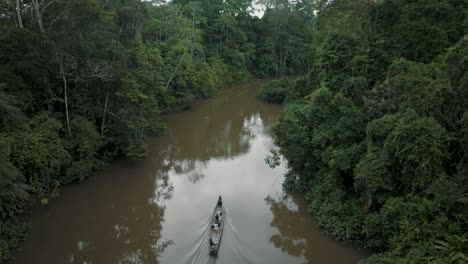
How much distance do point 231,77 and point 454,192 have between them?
3718 cm

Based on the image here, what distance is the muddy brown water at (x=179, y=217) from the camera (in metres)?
12.4

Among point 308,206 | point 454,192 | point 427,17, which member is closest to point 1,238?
point 308,206

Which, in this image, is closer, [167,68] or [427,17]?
[427,17]

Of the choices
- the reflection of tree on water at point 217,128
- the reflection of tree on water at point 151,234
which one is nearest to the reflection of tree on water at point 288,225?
the reflection of tree on water at point 151,234

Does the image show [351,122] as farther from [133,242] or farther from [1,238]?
[1,238]

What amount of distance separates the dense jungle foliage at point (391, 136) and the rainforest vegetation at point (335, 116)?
0.04 m

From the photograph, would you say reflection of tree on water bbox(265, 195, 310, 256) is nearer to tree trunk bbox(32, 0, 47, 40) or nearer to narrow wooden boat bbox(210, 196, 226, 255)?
narrow wooden boat bbox(210, 196, 226, 255)

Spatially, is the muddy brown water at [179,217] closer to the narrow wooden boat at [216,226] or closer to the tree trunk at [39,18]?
the narrow wooden boat at [216,226]

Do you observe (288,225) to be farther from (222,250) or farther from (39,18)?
(39,18)

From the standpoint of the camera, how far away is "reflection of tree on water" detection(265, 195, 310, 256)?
524 inches

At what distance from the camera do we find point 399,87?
1239cm

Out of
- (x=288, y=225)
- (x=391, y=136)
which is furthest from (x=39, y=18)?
(x=391, y=136)

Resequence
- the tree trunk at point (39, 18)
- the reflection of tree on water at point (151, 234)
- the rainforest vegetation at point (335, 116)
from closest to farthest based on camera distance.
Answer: the rainforest vegetation at point (335, 116)
the reflection of tree on water at point (151, 234)
the tree trunk at point (39, 18)

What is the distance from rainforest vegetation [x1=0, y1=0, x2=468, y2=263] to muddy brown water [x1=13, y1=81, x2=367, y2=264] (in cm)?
80
